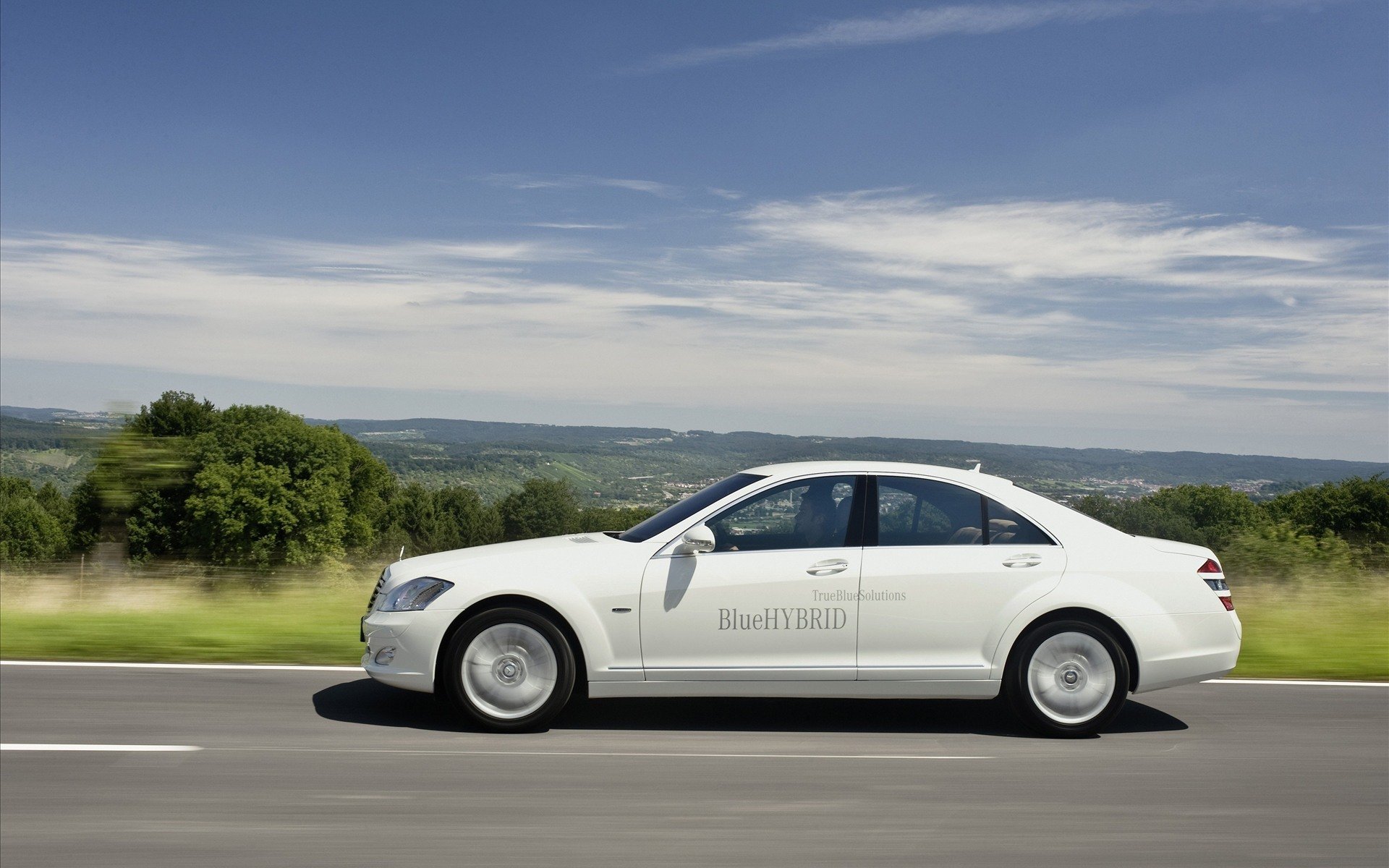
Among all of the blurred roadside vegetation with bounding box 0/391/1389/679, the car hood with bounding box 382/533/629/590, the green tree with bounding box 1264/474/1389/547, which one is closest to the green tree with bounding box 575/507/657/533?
the blurred roadside vegetation with bounding box 0/391/1389/679

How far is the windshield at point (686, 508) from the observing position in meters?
6.63

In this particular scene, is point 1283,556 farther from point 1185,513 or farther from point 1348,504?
point 1348,504

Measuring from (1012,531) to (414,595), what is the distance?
3459 millimetres

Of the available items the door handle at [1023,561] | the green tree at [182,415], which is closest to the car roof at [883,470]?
the door handle at [1023,561]

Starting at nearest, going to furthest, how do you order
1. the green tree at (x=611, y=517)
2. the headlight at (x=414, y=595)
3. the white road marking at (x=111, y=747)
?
the white road marking at (x=111, y=747) → the headlight at (x=414, y=595) → the green tree at (x=611, y=517)

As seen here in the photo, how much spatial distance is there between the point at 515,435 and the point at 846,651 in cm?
8961

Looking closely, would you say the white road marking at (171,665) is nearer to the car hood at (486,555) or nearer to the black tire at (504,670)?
the car hood at (486,555)

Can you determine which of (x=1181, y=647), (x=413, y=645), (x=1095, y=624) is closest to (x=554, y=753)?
(x=413, y=645)

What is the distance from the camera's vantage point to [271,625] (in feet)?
31.7

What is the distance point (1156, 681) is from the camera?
652 centimetres

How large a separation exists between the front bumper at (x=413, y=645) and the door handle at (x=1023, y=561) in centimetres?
313

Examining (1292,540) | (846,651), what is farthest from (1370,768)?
(1292,540)

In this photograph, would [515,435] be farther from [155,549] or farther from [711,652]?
[711,652]

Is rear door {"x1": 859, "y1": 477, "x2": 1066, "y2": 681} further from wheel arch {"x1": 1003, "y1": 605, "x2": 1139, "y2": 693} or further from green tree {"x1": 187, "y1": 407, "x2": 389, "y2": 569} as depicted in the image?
green tree {"x1": 187, "y1": 407, "x2": 389, "y2": 569}
